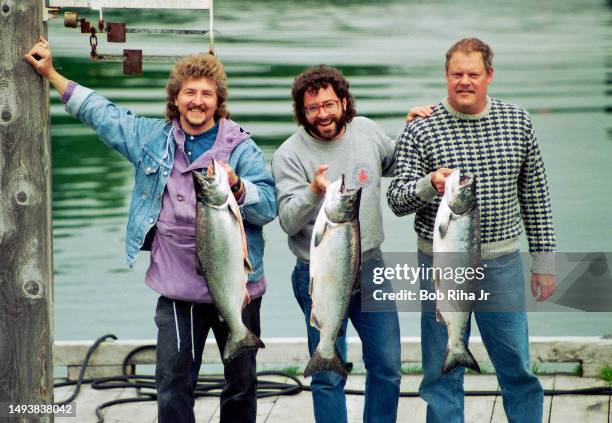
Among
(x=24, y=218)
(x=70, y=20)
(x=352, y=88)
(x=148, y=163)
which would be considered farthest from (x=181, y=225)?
(x=352, y=88)

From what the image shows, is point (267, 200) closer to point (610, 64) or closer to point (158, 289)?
point (158, 289)

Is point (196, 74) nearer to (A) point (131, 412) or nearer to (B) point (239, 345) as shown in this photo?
(B) point (239, 345)

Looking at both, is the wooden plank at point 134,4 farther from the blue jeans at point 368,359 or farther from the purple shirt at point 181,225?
the blue jeans at point 368,359

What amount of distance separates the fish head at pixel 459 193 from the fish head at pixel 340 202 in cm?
34

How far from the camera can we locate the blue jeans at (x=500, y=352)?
539 centimetres

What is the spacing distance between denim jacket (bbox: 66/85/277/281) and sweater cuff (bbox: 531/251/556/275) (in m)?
1.12

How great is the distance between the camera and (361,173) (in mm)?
5410

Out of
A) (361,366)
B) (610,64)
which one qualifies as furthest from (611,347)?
(610,64)

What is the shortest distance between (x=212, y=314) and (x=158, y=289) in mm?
249

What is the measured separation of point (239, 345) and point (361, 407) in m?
1.45

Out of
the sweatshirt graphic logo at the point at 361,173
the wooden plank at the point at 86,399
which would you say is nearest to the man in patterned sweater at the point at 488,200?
the sweatshirt graphic logo at the point at 361,173

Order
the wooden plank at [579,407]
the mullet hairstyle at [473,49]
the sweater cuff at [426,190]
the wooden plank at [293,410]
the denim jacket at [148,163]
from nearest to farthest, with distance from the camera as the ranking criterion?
the sweater cuff at [426,190] → the mullet hairstyle at [473,49] → the denim jacket at [148,163] → the wooden plank at [579,407] → the wooden plank at [293,410]

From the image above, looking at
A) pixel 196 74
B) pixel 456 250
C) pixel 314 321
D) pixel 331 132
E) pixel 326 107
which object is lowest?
pixel 314 321

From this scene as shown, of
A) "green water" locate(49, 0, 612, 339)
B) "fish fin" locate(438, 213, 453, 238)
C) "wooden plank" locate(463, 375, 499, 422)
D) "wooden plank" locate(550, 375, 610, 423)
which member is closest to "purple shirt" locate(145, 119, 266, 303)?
"fish fin" locate(438, 213, 453, 238)
